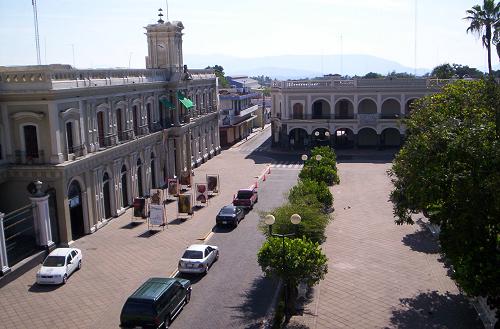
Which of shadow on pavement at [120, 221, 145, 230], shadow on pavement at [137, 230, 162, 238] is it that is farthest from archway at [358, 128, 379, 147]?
shadow on pavement at [137, 230, 162, 238]

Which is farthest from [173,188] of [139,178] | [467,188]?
[467,188]

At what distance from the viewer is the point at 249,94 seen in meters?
84.8

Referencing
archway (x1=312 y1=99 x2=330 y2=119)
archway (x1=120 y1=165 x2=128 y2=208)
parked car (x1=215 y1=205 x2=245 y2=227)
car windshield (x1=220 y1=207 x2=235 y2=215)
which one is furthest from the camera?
archway (x1=312 y1=99 x2=330 y2=119)

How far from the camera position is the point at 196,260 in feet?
82.1

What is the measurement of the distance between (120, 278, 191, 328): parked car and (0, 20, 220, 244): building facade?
11.8m

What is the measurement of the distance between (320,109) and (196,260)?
4448 centimetres

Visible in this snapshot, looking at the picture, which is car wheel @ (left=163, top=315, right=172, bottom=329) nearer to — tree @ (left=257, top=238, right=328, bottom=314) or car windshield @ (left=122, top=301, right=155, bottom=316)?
car windshield @ (left=122, top=301, right=155, bottom=316)

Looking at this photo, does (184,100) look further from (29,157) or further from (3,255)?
(3,255)

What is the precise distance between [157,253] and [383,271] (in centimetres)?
1185

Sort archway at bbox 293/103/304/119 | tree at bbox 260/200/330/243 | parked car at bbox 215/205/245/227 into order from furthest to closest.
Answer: archway at bbox 293/103/304/119 < parked car at bbox 215/205/245/227 < tree at bbox 260/200/330/243

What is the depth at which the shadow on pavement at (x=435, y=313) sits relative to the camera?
19844 mm

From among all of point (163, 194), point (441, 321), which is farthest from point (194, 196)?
point (441, 321)

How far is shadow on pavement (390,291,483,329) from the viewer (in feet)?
65.1

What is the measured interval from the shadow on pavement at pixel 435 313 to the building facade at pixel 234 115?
2009 inches
